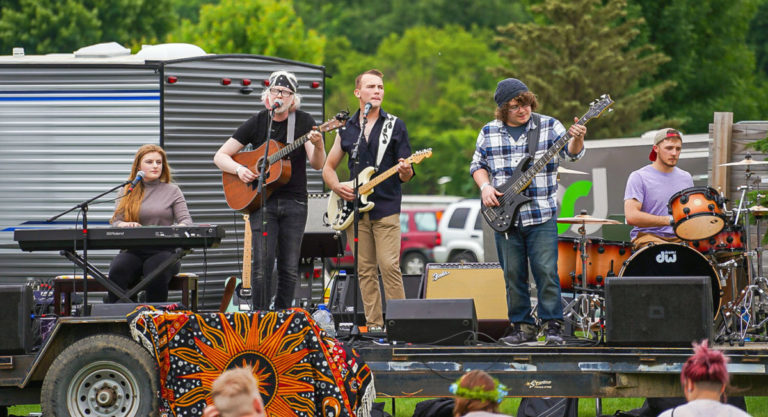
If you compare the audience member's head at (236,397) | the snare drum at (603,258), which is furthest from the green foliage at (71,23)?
the audience member's head at (236,397)

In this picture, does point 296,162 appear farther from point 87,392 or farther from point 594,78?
point 594,78

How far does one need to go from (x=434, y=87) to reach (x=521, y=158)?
136ft

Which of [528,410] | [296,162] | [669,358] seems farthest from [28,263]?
[669,358]

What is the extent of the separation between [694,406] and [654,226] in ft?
12.9

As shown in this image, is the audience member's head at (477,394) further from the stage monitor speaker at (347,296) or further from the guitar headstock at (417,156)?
the stage monitor speaker at (347,296)

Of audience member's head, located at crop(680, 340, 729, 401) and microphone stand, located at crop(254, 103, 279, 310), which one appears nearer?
audience member's head, located at crop(680, 340, 729, 401)

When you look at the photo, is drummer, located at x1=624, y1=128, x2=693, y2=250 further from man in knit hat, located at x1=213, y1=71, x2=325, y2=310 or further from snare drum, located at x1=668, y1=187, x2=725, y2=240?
man in knit hat, located at x1=213, y1=71, x2=325, y2=310

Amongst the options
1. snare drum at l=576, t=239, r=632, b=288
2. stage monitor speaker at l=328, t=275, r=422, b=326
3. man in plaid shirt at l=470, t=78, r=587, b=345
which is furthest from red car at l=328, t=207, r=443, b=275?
man in plaid shirt at l=470, t=78, r=587, b=345

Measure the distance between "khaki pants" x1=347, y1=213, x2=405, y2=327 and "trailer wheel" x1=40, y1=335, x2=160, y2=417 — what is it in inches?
82.6

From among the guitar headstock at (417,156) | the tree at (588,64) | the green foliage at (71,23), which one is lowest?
the guitar headstock at (417,156)

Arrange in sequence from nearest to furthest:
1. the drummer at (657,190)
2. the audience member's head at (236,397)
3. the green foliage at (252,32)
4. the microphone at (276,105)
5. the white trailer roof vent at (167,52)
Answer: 1. the audience member's head at (236,397)
2. the microphone at (276,105)
3. the drummer at (657,190)
4. the white trailer roof vent at (167,52)
5. the green foliage at (252,32)

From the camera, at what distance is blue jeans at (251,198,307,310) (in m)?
8.52

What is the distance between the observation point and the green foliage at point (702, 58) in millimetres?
30422

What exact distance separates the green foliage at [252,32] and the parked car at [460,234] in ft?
26.8
